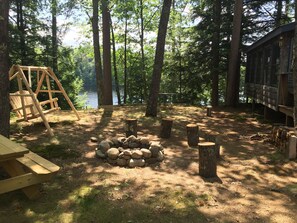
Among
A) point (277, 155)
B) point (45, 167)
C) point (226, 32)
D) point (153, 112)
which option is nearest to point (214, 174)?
point (277, 155)

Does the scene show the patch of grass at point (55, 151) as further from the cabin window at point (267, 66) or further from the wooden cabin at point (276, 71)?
the cabin window at point (267, 66)

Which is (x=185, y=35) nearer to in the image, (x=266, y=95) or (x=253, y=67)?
(x=253, y=67)

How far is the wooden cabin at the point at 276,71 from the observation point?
9273mm

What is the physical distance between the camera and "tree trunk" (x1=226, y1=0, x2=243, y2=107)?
14.3 metres

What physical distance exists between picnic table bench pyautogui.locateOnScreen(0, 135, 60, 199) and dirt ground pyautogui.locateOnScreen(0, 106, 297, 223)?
270mm

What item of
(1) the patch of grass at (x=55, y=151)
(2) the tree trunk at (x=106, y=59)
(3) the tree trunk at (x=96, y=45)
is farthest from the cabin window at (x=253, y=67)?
(1) the patch of grass at (x=55, y=151)

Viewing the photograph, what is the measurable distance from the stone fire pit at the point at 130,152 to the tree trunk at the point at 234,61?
33.9ft

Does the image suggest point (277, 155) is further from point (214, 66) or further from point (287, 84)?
point (214, 66)

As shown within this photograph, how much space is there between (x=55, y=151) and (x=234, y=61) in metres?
11.5

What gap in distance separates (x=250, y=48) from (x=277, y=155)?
9.96 metres

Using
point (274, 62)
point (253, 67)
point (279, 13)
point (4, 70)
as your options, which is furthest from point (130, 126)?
point (279, 13)

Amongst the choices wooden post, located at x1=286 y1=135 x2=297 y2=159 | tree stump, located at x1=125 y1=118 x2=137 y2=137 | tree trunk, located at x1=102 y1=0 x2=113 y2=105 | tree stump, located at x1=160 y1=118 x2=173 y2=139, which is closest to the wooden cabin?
wooden post, located at x1=286 y1=135 x2=297 y2=159

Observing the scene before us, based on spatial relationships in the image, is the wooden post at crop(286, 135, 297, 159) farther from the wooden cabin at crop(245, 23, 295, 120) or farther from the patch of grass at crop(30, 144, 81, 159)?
the patch of grass at crop(30, 144, 81, 159)

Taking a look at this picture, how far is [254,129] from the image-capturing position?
9.69 metres
